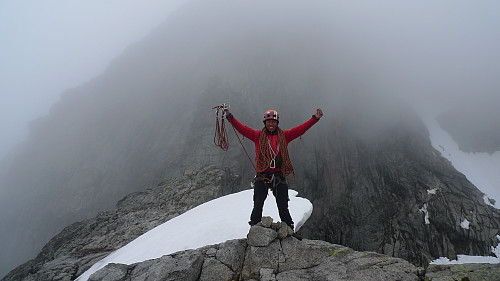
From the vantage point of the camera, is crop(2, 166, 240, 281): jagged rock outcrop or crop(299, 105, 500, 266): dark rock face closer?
crop(2, 166, 240, 281): jagged rock outcrop

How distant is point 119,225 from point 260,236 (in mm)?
15523

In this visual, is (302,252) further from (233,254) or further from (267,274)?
(233,254)

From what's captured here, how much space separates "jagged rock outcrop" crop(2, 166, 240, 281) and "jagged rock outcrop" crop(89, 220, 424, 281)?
8.44 meters

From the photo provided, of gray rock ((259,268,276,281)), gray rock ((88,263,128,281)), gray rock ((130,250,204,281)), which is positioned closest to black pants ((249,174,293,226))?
gray rock ((259,268,276,281))

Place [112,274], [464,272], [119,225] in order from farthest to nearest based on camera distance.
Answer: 1. [119,225]
2. [112,274]
3. [464,272]

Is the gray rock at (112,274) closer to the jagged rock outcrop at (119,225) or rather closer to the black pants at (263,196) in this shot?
the black pants at (263,196)

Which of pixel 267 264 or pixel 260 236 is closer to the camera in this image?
pixel 267 264

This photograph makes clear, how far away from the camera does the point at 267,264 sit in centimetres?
529

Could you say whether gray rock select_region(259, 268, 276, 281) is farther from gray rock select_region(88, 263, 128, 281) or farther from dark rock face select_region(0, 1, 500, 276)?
dark rock face select_region(0, 1, 500, 276)

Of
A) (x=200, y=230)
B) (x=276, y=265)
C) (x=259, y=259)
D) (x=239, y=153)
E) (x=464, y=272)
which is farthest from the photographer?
(x=239, y=153)

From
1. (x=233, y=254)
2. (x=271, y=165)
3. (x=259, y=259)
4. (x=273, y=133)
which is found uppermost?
(x=273, y=133)

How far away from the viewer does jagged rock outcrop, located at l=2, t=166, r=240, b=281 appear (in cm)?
1209

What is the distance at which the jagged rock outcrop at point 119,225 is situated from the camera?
12087mm

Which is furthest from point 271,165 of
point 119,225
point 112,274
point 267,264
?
point 119,225
